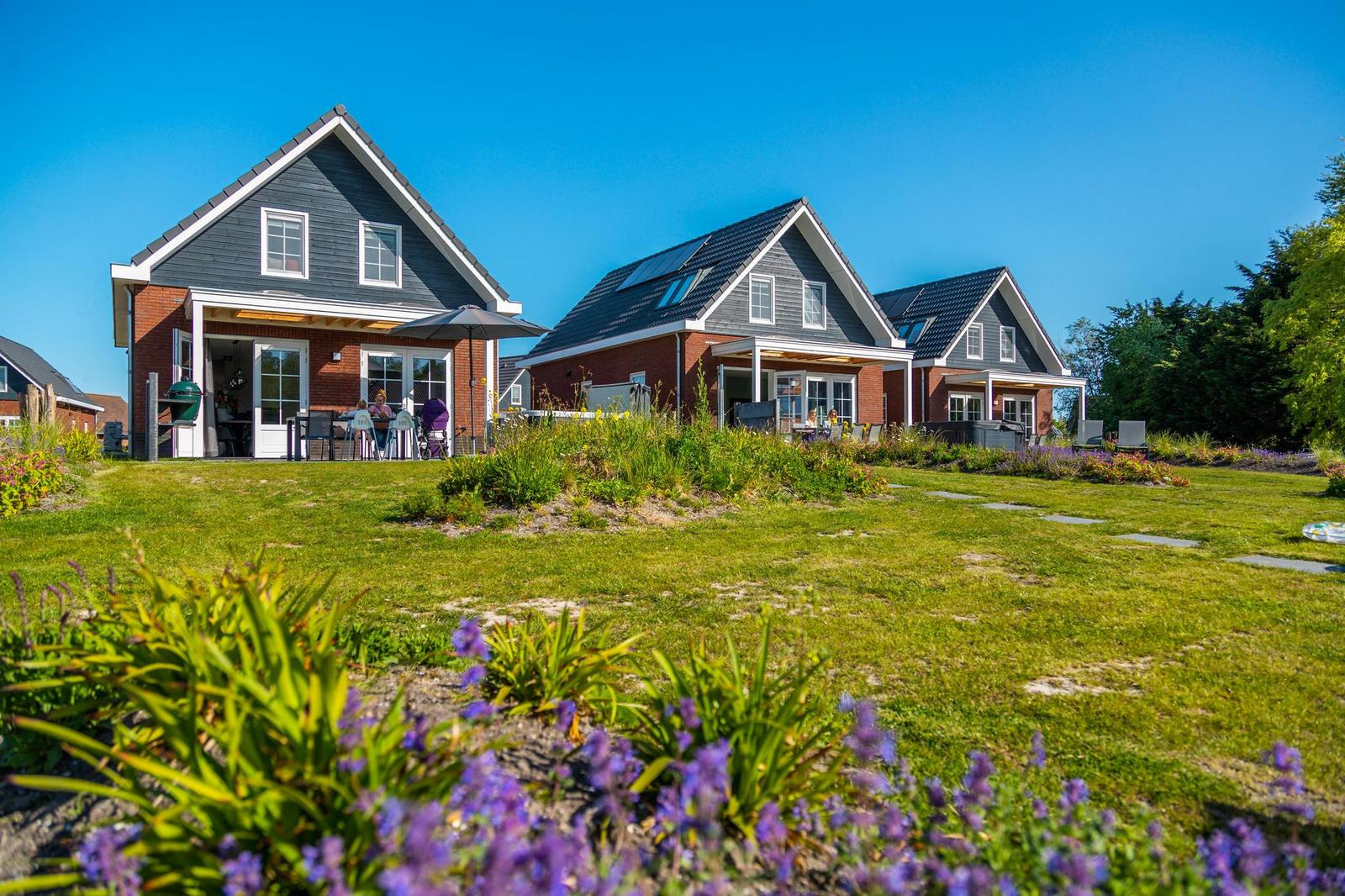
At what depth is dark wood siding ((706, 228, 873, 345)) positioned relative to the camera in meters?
19.8

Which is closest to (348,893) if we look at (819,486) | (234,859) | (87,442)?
(234,859)

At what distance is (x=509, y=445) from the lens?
783 cm

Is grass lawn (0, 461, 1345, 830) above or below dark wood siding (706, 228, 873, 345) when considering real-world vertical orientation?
below

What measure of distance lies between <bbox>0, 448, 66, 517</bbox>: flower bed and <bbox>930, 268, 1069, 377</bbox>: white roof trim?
22098 mm

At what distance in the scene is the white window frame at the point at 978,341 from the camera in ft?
84.8

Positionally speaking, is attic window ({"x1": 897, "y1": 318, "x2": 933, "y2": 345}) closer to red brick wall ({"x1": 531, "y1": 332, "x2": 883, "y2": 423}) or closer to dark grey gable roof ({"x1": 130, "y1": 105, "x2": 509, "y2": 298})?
red brick wall ({"x1": 531, "y1": 332, "x2": 883, "y2": 423})

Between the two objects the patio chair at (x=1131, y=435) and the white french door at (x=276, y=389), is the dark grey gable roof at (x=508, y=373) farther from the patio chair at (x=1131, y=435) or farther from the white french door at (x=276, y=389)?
the patio chair at (x=1131, y=435)

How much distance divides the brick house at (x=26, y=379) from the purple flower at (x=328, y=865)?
1559 inches

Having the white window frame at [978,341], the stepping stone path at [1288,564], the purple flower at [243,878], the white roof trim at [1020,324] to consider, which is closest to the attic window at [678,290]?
the white roof trim at [1020,324]

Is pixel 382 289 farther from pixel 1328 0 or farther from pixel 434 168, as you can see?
pixel 1328 0

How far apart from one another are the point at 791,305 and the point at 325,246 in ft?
37.5

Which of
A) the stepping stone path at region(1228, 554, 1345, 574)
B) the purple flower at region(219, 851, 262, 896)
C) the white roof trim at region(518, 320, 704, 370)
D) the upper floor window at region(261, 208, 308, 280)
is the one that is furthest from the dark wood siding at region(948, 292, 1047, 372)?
the purple flower at region(219, 851, 262, 896)

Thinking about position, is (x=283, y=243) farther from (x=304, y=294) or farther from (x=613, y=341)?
(x=613, y=341)

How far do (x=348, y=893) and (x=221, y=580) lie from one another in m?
1.64
